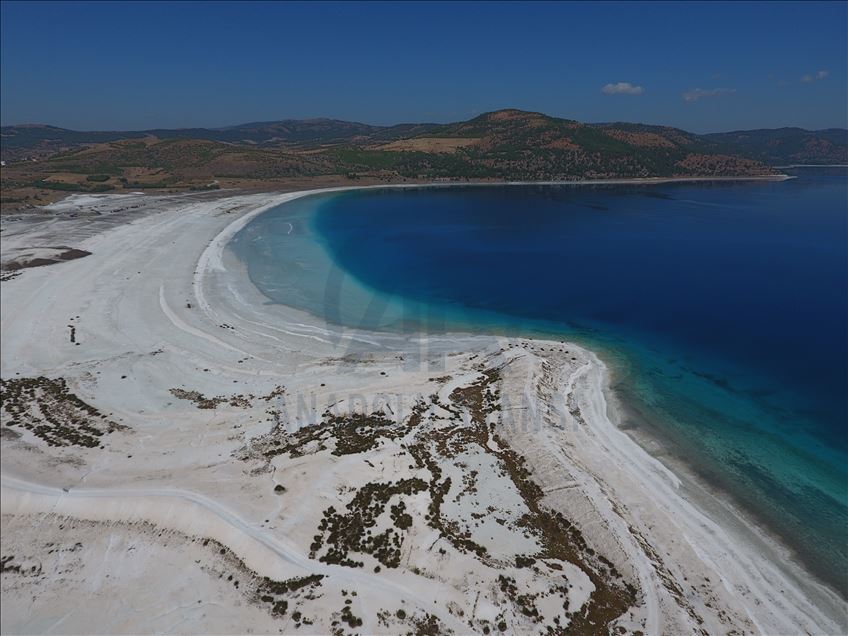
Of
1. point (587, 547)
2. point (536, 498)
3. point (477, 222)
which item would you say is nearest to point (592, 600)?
point (587, 547)

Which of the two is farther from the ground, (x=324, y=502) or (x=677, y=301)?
(x=677, y=301)

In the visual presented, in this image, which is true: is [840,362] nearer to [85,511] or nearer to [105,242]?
[85,511]

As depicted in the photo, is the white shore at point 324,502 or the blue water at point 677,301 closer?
the white shore at point 324,502

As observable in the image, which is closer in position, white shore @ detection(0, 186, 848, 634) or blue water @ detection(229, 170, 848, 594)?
white shore @ detection(0, 186, 848, 634)
